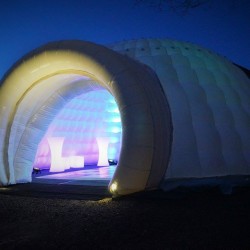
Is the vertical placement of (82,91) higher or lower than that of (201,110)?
higher

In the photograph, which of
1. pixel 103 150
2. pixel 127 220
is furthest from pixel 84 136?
pixel 127 220

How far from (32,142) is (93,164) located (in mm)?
10331

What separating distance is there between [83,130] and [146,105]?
12.3 meters

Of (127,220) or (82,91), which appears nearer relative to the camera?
(127,220)

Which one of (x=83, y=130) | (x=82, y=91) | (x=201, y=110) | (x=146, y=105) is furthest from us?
(x=83, y=130)

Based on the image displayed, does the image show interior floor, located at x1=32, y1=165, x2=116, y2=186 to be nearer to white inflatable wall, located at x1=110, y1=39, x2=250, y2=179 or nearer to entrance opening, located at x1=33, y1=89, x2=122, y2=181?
entrance opening, located at x1=33, y1=89, x2=122, y2=181

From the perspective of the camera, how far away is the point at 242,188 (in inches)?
305

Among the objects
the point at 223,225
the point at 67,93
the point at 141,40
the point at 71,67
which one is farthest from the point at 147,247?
the point at 141,40

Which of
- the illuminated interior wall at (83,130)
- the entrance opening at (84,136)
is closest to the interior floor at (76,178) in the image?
the entrance opening at (84,136)

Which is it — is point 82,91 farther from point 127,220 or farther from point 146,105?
point 127,220

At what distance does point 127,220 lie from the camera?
4938mm

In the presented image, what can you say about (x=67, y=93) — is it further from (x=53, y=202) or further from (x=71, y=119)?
(x=71, y=119)

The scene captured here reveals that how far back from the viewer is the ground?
3.81 m

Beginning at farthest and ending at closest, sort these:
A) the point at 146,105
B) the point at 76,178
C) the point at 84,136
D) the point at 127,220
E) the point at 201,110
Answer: the point at 84,136
the point at 76,178
the point at 201,110
the point at 146,105
the point at 127,220
